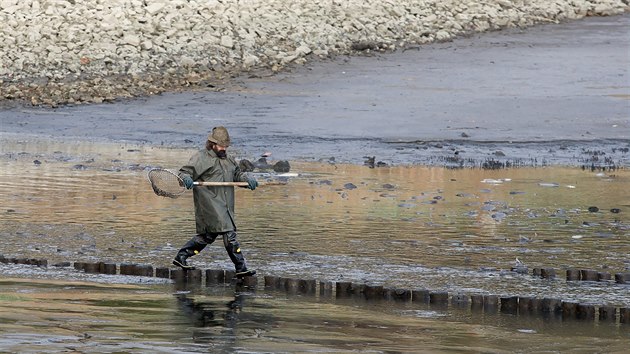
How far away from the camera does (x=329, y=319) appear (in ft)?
33.5

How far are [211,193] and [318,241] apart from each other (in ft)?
7.91

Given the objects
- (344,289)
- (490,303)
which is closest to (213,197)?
(344,289)

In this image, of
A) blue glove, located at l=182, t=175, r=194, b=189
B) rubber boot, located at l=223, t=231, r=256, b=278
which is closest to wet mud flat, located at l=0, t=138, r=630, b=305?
rubber boot, located at l=223, t=231, r=256, b=278

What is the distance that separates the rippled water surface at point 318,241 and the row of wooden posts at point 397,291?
0.24 metres

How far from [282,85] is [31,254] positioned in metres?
17.7

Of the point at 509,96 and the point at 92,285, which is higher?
the point at 509,96

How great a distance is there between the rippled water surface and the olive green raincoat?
70 cm

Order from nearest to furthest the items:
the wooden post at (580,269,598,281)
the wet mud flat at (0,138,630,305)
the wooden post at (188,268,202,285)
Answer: the wooden post at (188,268,202,285), the wooden post at (580,269,598,281), the wet mud flat at (0,138,630,305)

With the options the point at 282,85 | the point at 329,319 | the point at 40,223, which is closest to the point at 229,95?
the point at 282,85

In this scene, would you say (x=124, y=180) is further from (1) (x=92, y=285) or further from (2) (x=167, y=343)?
(2) (x=167, y=343)

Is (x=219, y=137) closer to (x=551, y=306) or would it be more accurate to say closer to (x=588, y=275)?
(x=551, y=306)

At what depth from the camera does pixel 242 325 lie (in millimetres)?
9883

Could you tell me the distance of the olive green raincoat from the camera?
12000 millimetres

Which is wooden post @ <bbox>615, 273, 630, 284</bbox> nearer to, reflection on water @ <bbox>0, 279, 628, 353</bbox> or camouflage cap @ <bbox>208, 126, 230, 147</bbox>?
reflection on water @ <bbox>0, 279, 628, 353</bbox>
